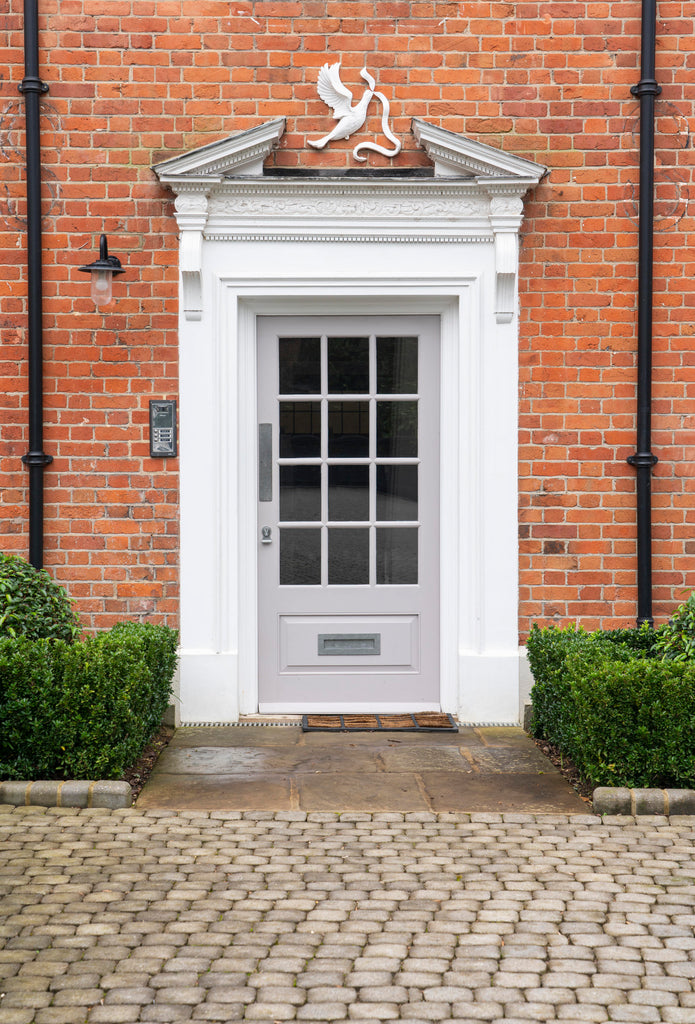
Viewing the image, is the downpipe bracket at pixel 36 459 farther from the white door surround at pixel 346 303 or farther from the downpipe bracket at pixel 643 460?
the downpipe bracket at pixel 643 460

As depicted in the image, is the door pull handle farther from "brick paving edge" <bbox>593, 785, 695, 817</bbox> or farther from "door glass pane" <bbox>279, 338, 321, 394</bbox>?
"brick paving edge" <bbox>593, 785, 695, 817</bbox>

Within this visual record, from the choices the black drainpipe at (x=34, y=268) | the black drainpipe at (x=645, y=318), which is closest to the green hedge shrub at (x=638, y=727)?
the black drainpipe at (x=645, y=318)

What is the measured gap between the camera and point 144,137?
6.16 metres

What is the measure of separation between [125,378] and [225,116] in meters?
1.62

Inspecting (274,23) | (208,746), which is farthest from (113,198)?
(208,746)

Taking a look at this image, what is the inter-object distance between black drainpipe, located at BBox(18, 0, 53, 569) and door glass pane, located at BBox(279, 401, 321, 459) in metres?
1.38

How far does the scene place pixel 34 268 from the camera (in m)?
6.09

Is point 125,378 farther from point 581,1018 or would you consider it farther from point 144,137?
point 581,1018

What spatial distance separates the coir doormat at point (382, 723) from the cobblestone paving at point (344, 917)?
1.47 metres

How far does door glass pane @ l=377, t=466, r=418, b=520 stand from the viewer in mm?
6480

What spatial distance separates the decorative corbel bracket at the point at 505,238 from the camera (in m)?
6.12

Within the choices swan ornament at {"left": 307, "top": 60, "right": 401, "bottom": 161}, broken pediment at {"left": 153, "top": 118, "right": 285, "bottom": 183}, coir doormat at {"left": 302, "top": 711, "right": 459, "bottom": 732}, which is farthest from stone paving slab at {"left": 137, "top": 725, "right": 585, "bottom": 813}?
swan ornament at {"left": 307, "top": 60, "right": 401, "bottom": 161}

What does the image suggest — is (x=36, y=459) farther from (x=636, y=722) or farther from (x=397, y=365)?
(x=636, y=722)

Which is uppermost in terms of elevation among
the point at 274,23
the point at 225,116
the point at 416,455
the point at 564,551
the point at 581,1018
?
the point at 274,23
